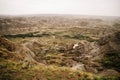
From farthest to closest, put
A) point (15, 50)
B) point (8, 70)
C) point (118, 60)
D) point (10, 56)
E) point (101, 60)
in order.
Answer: point (101, 60), point (118, 60), point (15, 50), point (10, 56), point (8, 70)

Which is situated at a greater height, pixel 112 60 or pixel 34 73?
pixel 34 73

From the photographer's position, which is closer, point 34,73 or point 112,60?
point 34,73

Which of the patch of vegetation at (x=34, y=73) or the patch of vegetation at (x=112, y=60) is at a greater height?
the patch of vegetation at (x=34, y=73)

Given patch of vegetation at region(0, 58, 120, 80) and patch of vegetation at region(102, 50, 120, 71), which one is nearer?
patch of vegetation at region(0, 58, 120, 80)

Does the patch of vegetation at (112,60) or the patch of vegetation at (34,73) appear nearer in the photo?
the patch of vegetation at (34,73)

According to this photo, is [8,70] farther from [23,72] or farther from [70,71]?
[70,71]

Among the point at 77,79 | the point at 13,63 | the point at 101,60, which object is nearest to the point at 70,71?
the point at 77,79

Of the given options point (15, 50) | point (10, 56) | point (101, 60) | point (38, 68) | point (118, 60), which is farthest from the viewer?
point (101, 60)

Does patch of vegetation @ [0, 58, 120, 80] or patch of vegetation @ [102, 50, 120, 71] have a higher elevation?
patch of vegetation @ [0, 58, 120, 80]
